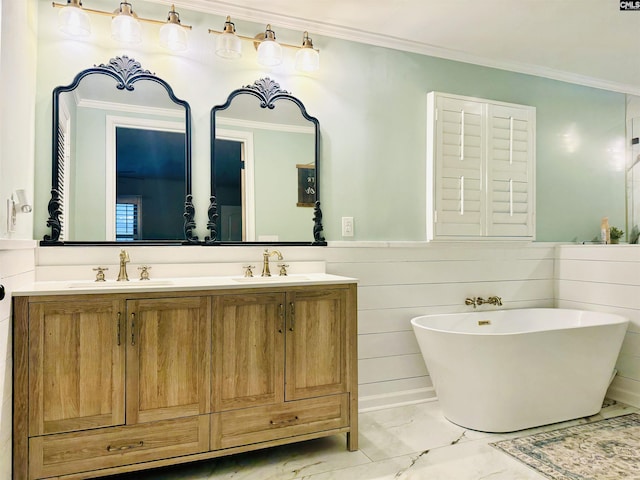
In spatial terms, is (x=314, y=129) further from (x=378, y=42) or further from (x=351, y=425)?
(x=351, y=425)

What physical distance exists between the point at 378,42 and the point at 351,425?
7.55 ft

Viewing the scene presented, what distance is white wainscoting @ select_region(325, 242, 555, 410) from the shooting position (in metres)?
2.80

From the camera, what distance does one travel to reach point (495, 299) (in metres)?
3.13

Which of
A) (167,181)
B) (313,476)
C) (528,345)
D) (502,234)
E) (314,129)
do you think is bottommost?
(313,476)

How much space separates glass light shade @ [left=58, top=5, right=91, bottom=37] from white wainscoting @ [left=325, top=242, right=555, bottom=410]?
67.7 inches

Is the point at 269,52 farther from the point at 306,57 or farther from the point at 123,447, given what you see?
the point at 123,447

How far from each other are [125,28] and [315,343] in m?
1.83

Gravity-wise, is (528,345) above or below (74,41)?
below

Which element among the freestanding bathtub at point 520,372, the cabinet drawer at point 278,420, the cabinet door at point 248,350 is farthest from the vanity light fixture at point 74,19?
the freestanding bathtub at point 520,372

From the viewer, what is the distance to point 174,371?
1.93 meters

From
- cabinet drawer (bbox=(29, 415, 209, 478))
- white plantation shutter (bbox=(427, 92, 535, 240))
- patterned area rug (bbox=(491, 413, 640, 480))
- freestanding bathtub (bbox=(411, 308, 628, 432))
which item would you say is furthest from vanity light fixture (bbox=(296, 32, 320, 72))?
patterned area rug (bbox=(491, 413, 640, 480))

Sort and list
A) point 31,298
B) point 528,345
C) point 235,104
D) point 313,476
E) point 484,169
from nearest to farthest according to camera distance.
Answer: point 31,298
point 313,476
point 528,345
point 235,104
point 484,169

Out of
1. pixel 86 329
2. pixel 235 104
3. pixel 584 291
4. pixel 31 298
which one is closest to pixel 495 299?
pixel 584 291

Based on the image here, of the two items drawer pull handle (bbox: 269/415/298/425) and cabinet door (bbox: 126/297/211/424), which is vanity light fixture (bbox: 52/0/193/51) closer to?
cabinet door (bbox: 126/297/211/424)
